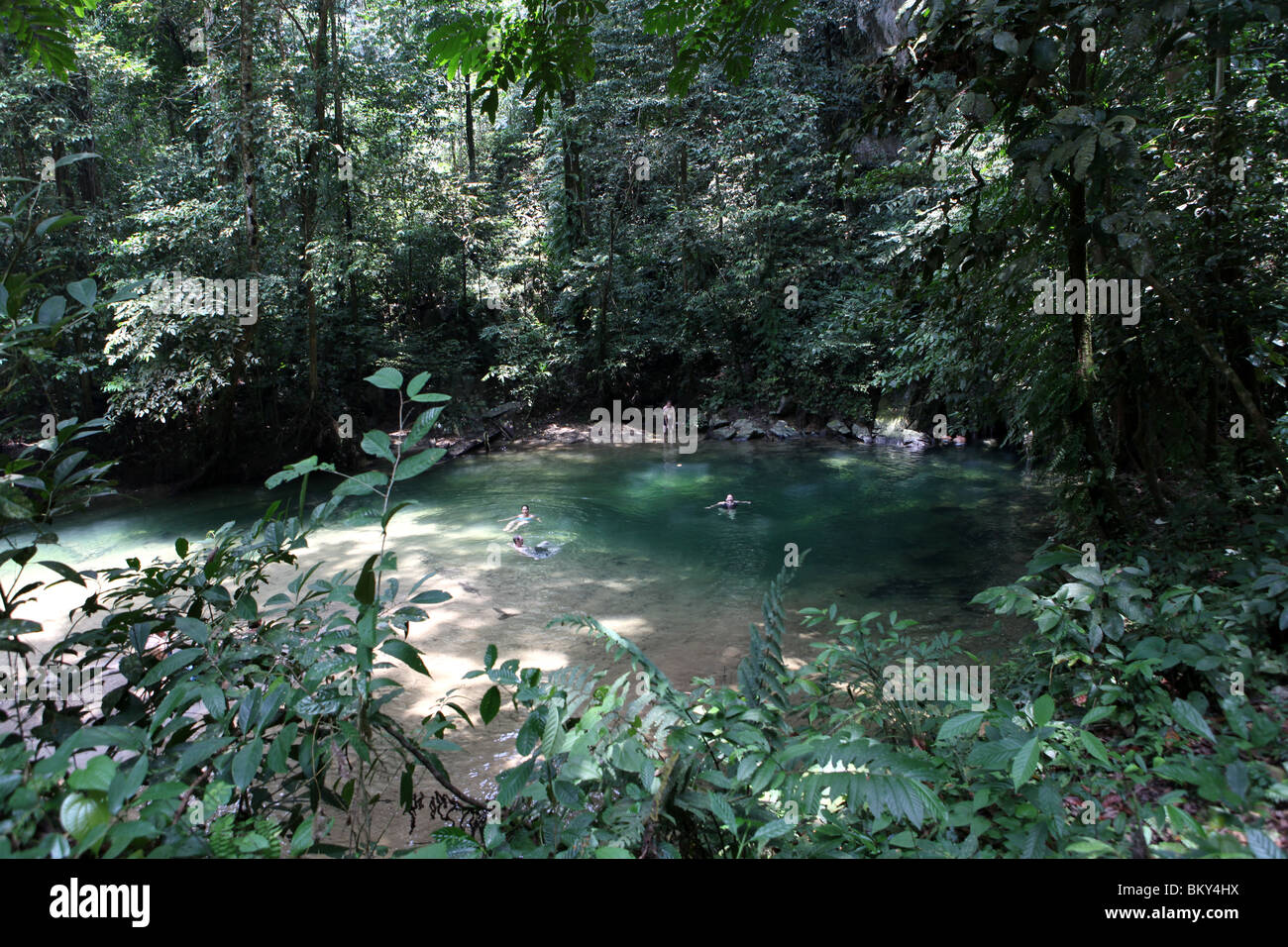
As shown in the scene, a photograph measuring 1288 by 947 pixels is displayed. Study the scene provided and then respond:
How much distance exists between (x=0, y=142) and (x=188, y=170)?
274 centimetres

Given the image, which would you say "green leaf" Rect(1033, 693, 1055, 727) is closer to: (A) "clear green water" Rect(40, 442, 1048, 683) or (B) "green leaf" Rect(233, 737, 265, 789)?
(B) "green leaf" Rect(233, 737, 265, 789)

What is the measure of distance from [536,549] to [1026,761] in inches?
349

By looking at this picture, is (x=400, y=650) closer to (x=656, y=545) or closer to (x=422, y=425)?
(x=422, y=425)

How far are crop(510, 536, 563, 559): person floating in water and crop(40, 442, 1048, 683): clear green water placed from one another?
0.17 m

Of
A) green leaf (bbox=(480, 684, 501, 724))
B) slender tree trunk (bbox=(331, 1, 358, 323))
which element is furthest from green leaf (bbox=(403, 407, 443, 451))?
slender tree trunk (bbox=(331, 1, 358, 323))

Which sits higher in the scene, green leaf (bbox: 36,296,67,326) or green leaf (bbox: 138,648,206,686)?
green leaf (bbox: 36,296,67,326)

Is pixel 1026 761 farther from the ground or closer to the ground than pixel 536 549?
farther from the ground

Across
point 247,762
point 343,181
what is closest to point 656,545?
point 247,762

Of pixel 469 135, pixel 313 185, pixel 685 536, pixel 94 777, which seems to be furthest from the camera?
pixel 469 135

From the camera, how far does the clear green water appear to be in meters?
7.50

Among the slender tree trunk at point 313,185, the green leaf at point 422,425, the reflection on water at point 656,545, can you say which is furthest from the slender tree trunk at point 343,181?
the green leaf at point 422,425

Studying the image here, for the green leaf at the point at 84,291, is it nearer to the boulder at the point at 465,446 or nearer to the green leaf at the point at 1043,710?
the green leaf at the point at 1043,710

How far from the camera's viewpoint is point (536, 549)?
10008mm

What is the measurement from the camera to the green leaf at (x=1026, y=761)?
4.77ft
